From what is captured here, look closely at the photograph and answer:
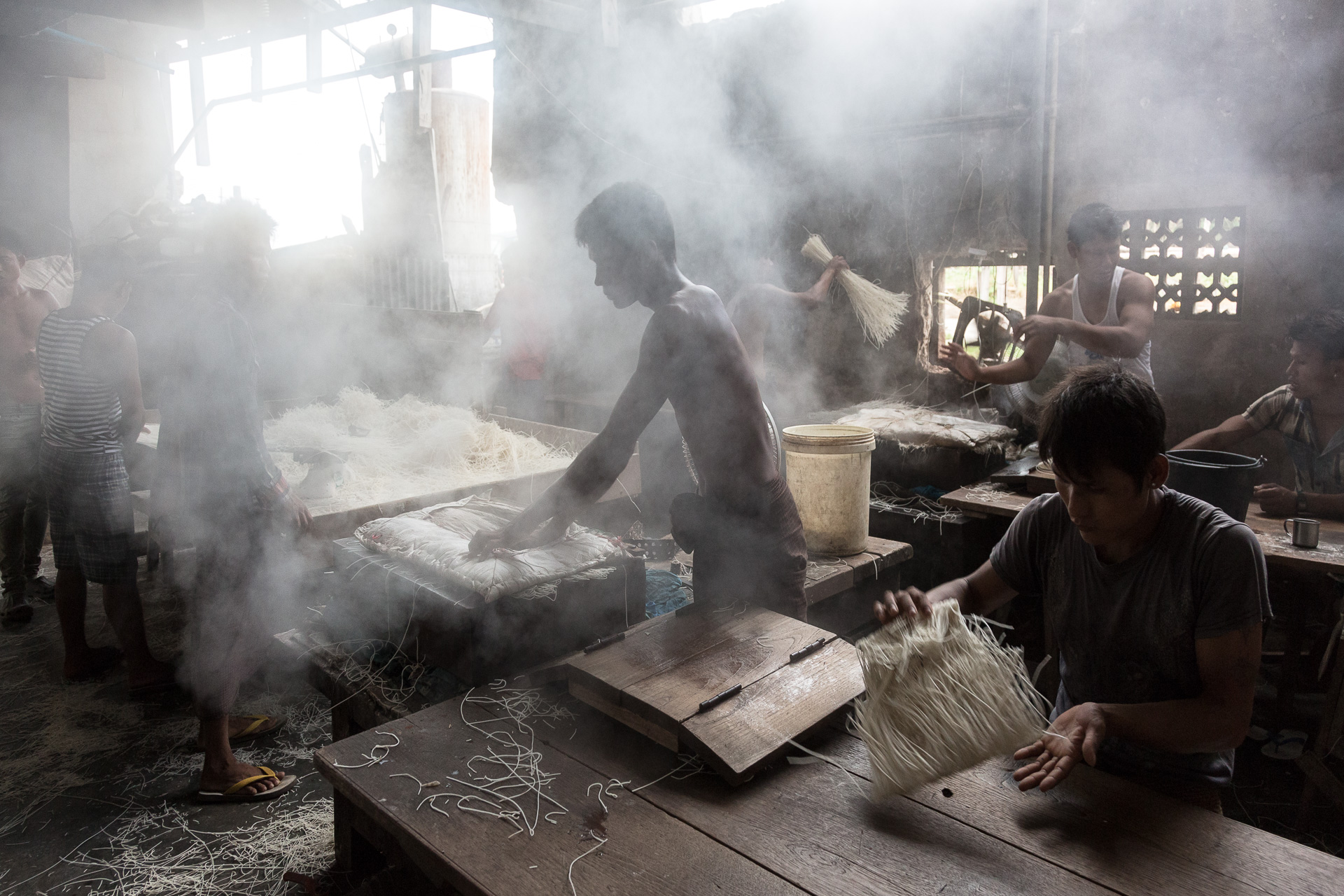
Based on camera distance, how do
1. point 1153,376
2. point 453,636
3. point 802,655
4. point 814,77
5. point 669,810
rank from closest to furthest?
point 669,810, point 802,655, point 453,636, point 1153,376, point 814,77

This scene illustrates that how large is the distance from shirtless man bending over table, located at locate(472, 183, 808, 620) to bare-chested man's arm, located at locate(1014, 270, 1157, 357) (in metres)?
2.18

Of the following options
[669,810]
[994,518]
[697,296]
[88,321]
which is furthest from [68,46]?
[994,518]

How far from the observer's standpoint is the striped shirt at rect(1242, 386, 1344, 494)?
151 inches

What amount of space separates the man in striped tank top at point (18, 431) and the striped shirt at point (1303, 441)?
23.1 feet

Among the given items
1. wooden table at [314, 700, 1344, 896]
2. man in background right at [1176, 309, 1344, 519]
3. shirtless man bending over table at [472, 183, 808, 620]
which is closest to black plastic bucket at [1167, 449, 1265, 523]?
man in background right at [1176, 309, 1344, 519]

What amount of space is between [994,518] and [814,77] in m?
3.87

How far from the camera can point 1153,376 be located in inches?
210

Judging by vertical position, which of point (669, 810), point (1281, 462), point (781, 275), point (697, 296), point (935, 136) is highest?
point (935, 136)

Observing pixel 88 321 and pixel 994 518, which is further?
pixel 994 518

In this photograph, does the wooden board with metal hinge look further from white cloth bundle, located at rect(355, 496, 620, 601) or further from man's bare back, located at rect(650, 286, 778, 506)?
man's bare back, located at rect(650, 286, 778, 506)

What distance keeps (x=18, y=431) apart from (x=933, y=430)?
234 inches

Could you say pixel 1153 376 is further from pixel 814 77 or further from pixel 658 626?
pixel 658 626

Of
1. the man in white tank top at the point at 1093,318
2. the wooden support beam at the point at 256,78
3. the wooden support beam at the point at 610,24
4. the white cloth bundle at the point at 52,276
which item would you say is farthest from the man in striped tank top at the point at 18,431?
the man in white tank top at the point at 1093,318

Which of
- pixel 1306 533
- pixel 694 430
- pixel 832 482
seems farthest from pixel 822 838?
pixel 1306 533
